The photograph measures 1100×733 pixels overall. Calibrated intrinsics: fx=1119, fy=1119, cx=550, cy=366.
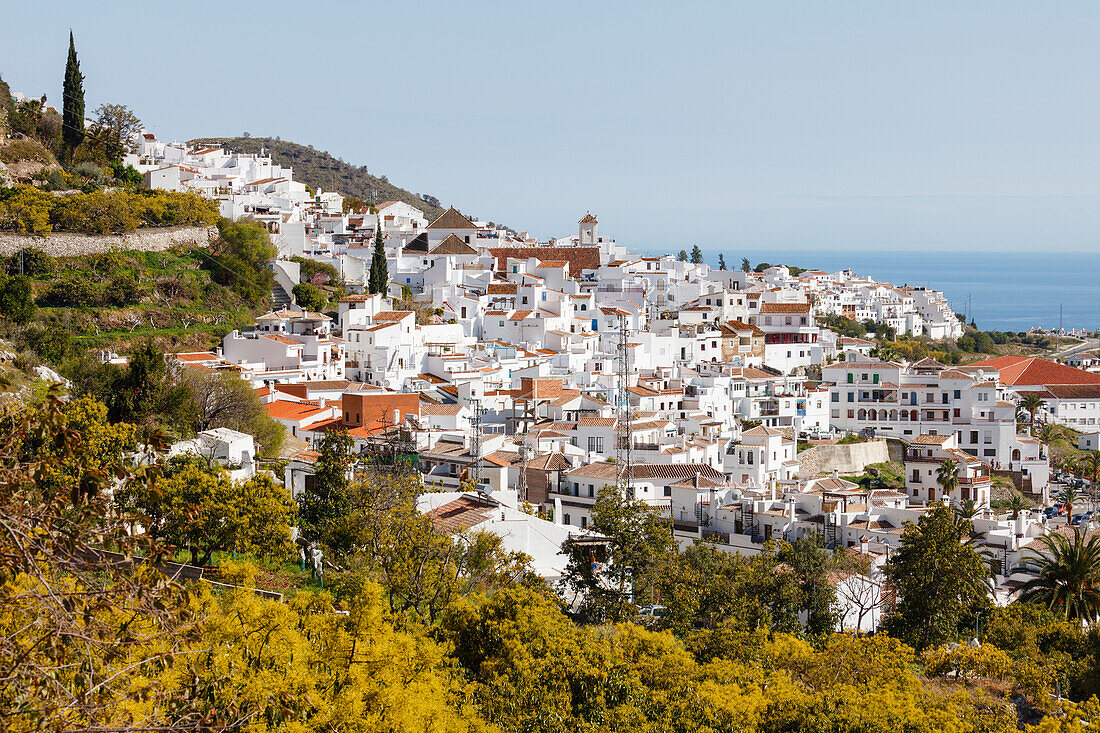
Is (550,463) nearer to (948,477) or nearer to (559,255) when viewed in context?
(948,477)

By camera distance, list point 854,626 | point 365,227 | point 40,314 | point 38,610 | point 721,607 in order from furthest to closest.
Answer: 1. point 365,227
2. point 40,314
3. point 854,626
4. point 721,607
5. point 38,610

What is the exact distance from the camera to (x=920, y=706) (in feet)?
43.7

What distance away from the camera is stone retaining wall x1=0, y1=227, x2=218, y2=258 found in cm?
3666

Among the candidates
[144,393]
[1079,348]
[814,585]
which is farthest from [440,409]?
[1079,348]

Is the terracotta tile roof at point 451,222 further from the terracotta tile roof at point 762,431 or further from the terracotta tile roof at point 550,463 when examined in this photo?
the terracotta tile roof at point 550,463

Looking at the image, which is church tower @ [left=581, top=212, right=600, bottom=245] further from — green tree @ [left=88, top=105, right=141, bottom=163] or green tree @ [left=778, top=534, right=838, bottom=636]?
green tree @ [left=778, top=534, right=838, bottom=636]

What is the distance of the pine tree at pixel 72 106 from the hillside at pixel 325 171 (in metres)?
46.4

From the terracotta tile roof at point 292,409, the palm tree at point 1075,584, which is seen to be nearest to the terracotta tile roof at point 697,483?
the palm tree at point 1075,584

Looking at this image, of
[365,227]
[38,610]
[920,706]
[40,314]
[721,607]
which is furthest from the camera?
[365,227]

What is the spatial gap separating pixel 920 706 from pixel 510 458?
16.5m

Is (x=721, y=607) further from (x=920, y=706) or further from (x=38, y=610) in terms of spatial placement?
(x=38, y=610)

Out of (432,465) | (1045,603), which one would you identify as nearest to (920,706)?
(1045,603)

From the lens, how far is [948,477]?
32.9 m

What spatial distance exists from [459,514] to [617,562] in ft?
12.4
